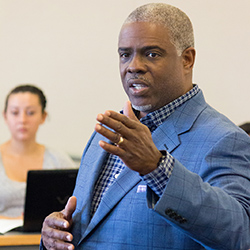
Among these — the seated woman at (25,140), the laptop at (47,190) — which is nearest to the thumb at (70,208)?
the laptop at (47,190)

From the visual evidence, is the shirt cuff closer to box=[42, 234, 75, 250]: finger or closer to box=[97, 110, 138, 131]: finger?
box=[97, 110, 138, 131]: finger

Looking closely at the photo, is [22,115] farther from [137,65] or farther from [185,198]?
[185,198]

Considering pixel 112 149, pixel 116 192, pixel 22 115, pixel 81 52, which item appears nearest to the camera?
pixel 112 149

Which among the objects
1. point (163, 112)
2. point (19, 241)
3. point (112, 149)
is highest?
point (163, 112)

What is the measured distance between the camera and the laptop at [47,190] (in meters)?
2.64

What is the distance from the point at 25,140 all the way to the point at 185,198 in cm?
309

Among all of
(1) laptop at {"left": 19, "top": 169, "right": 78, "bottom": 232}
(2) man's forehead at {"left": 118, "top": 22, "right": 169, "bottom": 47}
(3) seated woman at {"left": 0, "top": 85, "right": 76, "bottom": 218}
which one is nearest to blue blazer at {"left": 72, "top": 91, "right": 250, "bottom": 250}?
(2) man's forehead at {"left": 118, "top": 22, "right": 169, "bottom": 47}

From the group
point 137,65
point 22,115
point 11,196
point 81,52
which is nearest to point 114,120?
point 137,65

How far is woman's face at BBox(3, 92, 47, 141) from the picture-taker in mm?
3992

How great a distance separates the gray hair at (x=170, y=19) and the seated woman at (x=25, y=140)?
8.37ft

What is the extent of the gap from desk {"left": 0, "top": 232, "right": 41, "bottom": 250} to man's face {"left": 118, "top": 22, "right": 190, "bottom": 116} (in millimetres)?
1408

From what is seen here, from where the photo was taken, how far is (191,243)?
4.25ft

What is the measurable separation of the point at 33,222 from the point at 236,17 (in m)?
2.76

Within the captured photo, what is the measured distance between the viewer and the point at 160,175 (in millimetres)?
1091
